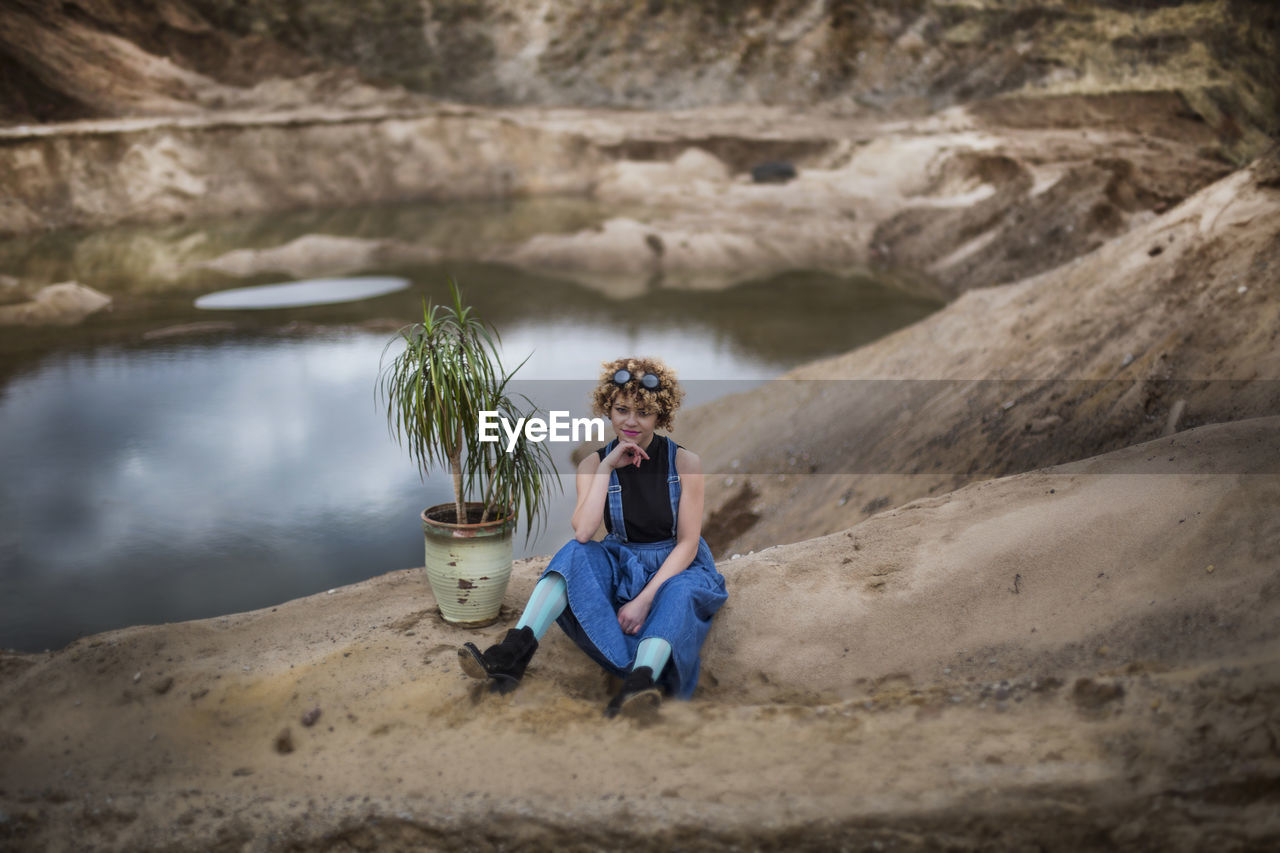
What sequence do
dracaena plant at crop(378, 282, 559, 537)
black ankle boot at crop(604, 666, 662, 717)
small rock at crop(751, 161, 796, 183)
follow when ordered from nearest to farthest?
black ankle boot at crop(604, 666, 662, 717) → dracaena plant at crop(378, 282, 559, 537) → small rock at crop(751, 161, 796, 183)

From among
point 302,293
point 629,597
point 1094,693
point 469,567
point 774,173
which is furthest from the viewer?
point 774,173

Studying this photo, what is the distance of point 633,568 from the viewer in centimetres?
303

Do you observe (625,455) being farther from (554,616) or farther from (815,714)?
(815,714)

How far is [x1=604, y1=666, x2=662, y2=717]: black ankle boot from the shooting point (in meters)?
2.63

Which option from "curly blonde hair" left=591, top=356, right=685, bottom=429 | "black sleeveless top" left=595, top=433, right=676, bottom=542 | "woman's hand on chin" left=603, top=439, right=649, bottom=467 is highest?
"curly blonde hair" left=591, top=356, right=685, bottom=429

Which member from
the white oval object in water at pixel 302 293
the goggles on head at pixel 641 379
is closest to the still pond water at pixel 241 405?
the white oval object in water at pixel 302 293

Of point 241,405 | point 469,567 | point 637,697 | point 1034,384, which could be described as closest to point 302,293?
point 241,405

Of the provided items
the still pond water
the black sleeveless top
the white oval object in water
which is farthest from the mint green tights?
the white oval object in water

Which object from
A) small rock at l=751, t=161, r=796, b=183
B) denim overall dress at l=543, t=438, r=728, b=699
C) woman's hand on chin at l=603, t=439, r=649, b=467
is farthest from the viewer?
small rock at l=751, t=161, r=796, b=183

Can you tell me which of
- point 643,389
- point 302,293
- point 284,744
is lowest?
point 284,744

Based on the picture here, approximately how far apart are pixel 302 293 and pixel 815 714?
1195cm

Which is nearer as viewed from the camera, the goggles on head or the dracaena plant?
the goggles on head

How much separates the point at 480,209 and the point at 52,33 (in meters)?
8.85

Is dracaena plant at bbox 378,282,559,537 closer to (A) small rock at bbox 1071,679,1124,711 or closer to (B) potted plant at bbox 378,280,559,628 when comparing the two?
(B) potted plant at bbox 378,280,559,628
